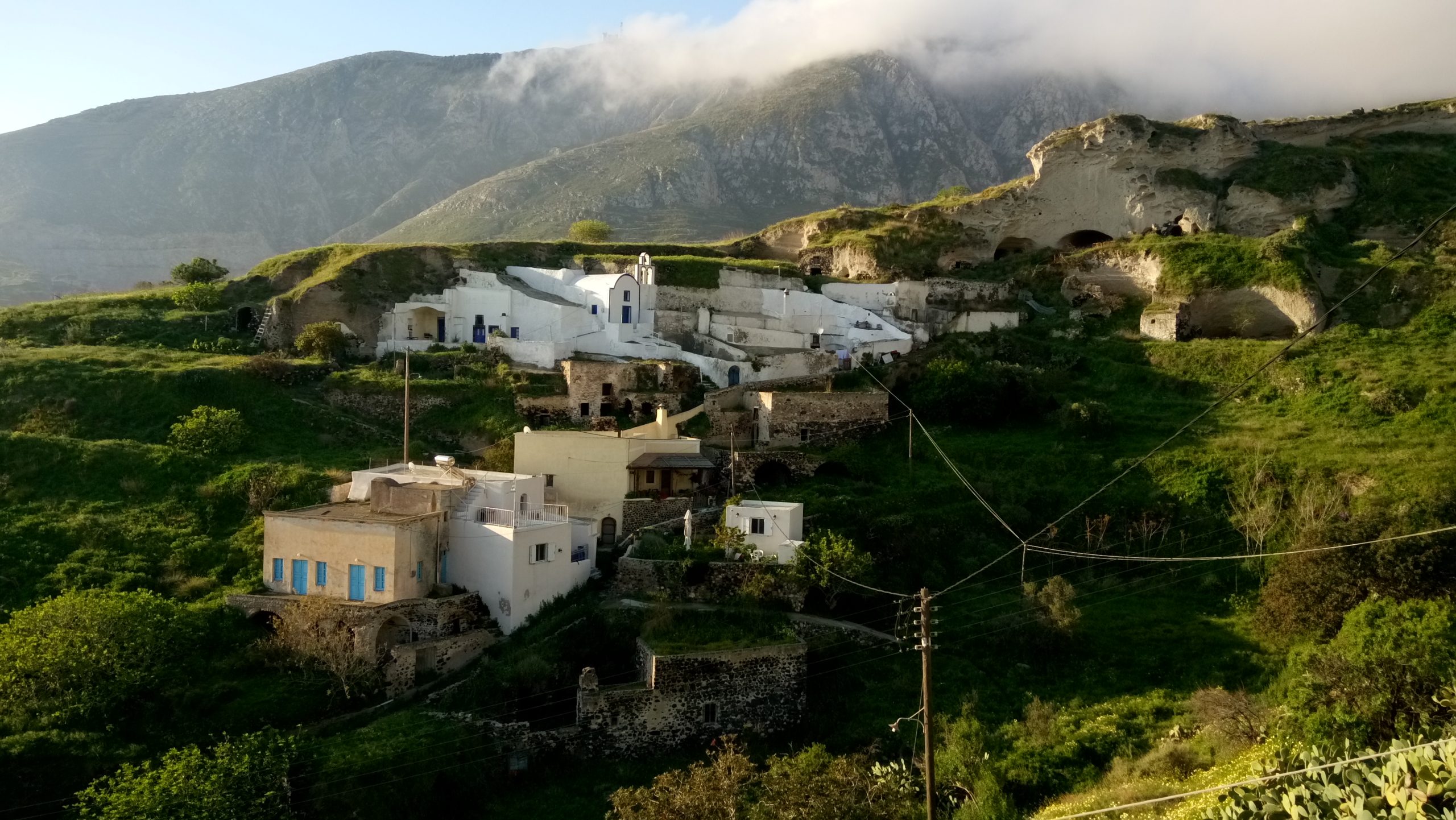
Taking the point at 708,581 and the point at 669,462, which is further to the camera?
the point at 669,462

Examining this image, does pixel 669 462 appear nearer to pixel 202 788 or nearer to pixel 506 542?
pixel 506 542

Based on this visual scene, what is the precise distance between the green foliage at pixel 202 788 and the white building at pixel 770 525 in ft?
33.0

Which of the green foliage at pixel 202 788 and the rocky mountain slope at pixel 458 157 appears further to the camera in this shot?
the rocky mountain slope at pixel 458 157

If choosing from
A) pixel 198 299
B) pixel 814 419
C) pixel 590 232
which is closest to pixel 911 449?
pixel 814 419

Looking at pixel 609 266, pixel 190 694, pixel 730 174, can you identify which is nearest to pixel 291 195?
pixel 730 174

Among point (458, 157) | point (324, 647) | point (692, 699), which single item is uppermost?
point (458, 157)

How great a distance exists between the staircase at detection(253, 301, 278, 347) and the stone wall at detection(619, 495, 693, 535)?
17312mm

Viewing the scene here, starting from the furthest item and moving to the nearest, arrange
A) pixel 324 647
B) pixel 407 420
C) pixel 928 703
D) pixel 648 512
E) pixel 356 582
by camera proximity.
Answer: pixel 407 420 < pixel 648 512 < pixel 356 582 < pixel 324 647 < pixel 928 703

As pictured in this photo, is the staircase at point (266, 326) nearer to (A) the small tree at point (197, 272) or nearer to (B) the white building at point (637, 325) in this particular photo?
(B) the white building at point (637, 325)

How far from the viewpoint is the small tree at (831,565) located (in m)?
22.3

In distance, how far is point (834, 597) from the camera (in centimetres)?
2256

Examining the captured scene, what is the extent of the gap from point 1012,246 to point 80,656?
130 feet

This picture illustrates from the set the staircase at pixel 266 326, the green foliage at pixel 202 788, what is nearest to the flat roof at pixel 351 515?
the green foliage at pixel 202 788

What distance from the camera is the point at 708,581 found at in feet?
74.7
